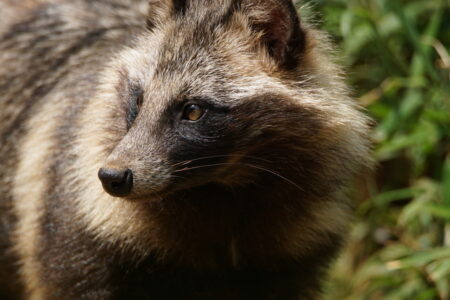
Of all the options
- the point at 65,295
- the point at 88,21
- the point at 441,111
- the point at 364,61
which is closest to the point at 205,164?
the point at 65,295

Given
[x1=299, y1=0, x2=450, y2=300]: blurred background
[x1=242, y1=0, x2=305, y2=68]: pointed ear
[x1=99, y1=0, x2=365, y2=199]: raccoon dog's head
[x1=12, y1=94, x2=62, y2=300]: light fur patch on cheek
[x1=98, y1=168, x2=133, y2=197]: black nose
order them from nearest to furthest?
[x1=98, y1=168, x2=133, y2=197]: black nose
[x1=99, y1=0, x2=365, y2=199]: raccoon dog's head
[x1=242, y1=0, x2=305, y2=68]: pointed ear
[x1=12, y1=94, x2=62, y2=300]: light fur patch on cheek
[x1=299, y1=0, x2=450, y2=300]: blurred background

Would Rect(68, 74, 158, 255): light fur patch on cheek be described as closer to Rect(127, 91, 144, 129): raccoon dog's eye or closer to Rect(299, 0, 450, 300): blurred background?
Rect(127, 91, 144, 129): raccoon dog's eye

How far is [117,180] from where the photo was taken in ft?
8.74

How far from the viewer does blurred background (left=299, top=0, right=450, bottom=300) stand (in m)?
4.36

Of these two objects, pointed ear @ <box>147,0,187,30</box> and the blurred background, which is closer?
pointed ear @ <box>147,0,187,30</box>

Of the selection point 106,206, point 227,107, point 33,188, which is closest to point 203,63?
point 227,107

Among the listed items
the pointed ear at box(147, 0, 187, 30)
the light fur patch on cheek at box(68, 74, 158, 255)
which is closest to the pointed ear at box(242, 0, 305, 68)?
the pointed ear at box(147, 0, 187, 30)

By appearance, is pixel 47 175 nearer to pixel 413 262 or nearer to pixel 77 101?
pixel 77 101

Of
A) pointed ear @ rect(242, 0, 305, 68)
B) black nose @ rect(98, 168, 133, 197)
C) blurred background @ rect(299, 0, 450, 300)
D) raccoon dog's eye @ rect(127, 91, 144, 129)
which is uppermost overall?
pointed ear @ rect(242, 0, 305, 68)

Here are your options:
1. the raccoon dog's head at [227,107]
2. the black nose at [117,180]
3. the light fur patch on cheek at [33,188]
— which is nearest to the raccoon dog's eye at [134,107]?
the raccoon dog's head at [227,107]

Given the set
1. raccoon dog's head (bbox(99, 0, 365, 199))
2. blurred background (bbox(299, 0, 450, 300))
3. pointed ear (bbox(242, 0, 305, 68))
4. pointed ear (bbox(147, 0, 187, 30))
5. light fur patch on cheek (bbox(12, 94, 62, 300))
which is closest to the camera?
raccoon dog's head (bbox(99, 0, 365, 199))

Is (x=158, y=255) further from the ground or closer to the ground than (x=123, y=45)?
closer to the ground

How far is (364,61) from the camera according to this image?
5164 millimetres

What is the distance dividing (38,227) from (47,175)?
0.75ft
